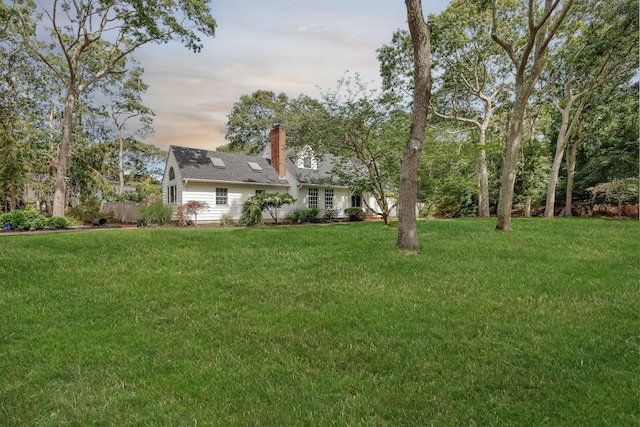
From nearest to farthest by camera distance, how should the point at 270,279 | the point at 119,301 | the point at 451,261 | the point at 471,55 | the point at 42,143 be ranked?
the point at 119,301, the point at 270,279, the point at 451,261, the point at 471,55, the point at 42,143

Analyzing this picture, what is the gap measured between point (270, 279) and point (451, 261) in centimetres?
346

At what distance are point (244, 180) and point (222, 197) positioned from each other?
1.59 metres

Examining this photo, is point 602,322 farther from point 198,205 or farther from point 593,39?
point 593,39

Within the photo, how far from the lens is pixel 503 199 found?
10.4 metres

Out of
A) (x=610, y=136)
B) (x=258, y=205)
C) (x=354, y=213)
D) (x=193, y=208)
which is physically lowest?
(x=354, y=213)

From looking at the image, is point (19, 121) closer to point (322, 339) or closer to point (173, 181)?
point (173, 181)

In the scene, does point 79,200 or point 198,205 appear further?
point 79,200

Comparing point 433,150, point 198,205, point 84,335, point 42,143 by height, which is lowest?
point 84,335

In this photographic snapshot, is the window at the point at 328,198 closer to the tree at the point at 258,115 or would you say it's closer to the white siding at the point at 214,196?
the white siding at the point at 214,196

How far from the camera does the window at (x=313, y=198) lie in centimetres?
2131

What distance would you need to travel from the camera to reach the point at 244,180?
1919 cm

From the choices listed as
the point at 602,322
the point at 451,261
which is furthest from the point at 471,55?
the point at 602,322

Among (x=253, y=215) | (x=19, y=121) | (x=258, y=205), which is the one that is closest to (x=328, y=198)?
(x=258, y=205)

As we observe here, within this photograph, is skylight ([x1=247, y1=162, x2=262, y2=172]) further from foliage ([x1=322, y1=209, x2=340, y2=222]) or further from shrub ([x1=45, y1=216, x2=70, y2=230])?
shrub ([x1=45, y1=216, x2=70, y2=230])
